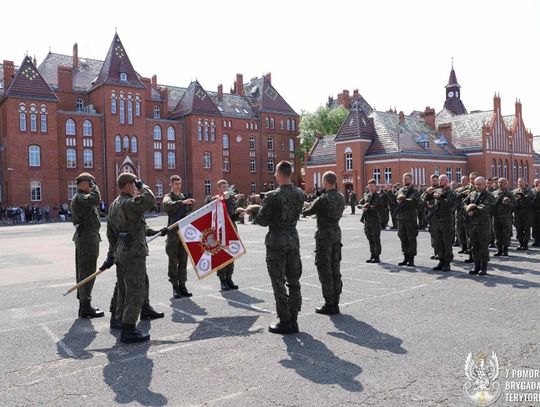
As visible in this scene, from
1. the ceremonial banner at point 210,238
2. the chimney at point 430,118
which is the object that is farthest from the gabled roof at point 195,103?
the ceremonial banner at point 210,238

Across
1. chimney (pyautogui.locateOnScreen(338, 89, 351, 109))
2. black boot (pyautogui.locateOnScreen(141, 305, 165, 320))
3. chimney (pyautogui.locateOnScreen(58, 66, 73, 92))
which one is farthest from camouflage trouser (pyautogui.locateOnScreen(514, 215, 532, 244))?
chimney (pyautogui.locateOnScreen(338, 89, 351, 109))

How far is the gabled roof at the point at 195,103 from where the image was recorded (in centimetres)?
5766

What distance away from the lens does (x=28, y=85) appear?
46.5 metres

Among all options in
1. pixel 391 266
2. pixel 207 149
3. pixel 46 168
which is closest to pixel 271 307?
pixel 391 266

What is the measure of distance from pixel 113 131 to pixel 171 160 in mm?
7985

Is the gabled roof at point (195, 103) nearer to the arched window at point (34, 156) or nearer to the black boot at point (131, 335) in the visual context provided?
the arched window at point (34, 156)

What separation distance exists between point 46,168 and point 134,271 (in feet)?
151

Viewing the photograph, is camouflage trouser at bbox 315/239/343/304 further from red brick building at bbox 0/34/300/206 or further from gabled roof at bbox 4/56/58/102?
gabled roof at bbox 4/56/58/102

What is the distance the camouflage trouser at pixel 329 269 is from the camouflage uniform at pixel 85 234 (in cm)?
370

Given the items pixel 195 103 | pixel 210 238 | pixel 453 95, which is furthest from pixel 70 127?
pixel 453 95

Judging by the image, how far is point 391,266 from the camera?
12.3 metres

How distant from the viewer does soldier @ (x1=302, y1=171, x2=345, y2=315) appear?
25.4ft

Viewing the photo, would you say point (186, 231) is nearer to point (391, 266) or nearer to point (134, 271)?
point (134, 271)

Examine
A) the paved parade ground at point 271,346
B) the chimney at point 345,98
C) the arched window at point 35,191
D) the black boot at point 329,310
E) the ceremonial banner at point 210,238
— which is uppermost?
the chimney at point 345,98
